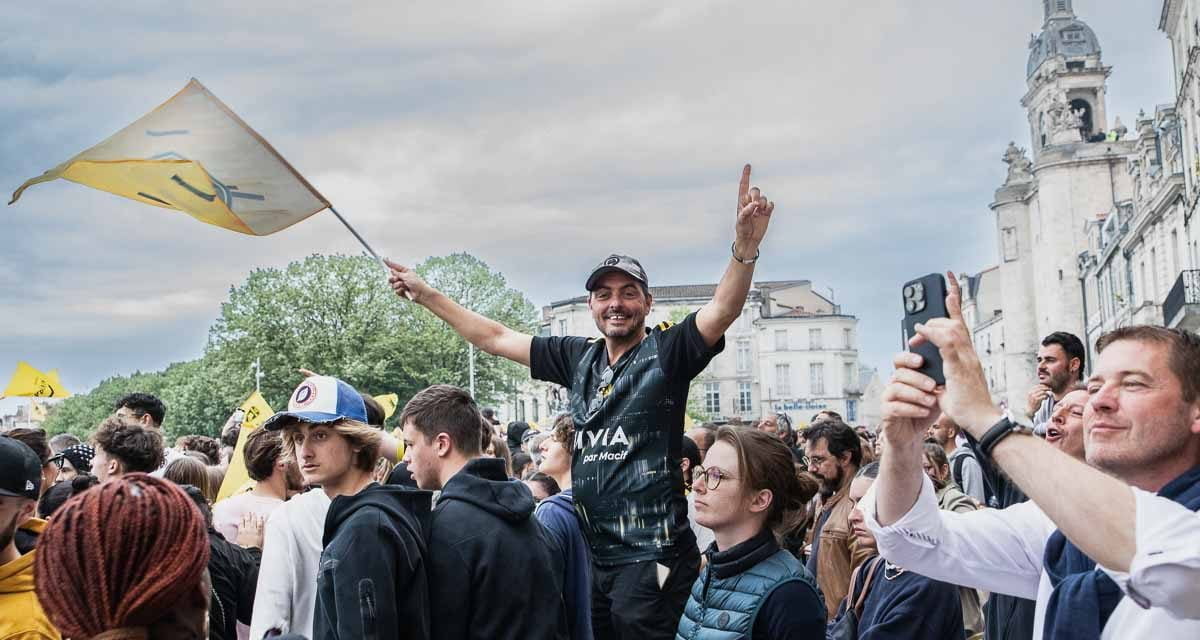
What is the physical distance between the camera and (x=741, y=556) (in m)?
4.36

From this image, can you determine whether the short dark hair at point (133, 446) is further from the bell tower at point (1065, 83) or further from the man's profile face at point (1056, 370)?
the bell tower at point (1065, 83)

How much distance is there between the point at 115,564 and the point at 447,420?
2556 mm

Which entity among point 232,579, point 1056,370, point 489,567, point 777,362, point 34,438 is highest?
point 777,362

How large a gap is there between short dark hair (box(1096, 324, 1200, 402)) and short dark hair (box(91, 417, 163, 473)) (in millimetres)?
5177

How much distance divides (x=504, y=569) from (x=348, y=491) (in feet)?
3.26

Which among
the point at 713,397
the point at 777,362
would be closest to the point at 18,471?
the point at 713,397

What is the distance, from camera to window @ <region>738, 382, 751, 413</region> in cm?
10931

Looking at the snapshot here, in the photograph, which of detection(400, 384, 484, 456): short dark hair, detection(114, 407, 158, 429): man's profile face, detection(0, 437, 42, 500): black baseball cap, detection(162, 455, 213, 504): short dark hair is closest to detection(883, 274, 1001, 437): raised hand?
detection(400, 384, 484, 456): short dark hair

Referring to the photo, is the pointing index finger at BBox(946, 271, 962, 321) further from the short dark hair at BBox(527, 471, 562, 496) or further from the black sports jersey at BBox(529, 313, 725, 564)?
the short dark hair at BBox(527, 471, 562, 496)

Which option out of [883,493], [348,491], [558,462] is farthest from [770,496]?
[558,462]

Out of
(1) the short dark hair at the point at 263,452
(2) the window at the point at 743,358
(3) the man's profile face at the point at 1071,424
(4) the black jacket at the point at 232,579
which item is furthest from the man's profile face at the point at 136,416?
(2) the window at the point at 743,358

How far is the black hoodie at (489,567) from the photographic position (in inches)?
165

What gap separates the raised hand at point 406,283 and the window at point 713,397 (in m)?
102

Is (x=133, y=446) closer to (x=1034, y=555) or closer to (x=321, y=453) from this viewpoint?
(x=321, y=453)
